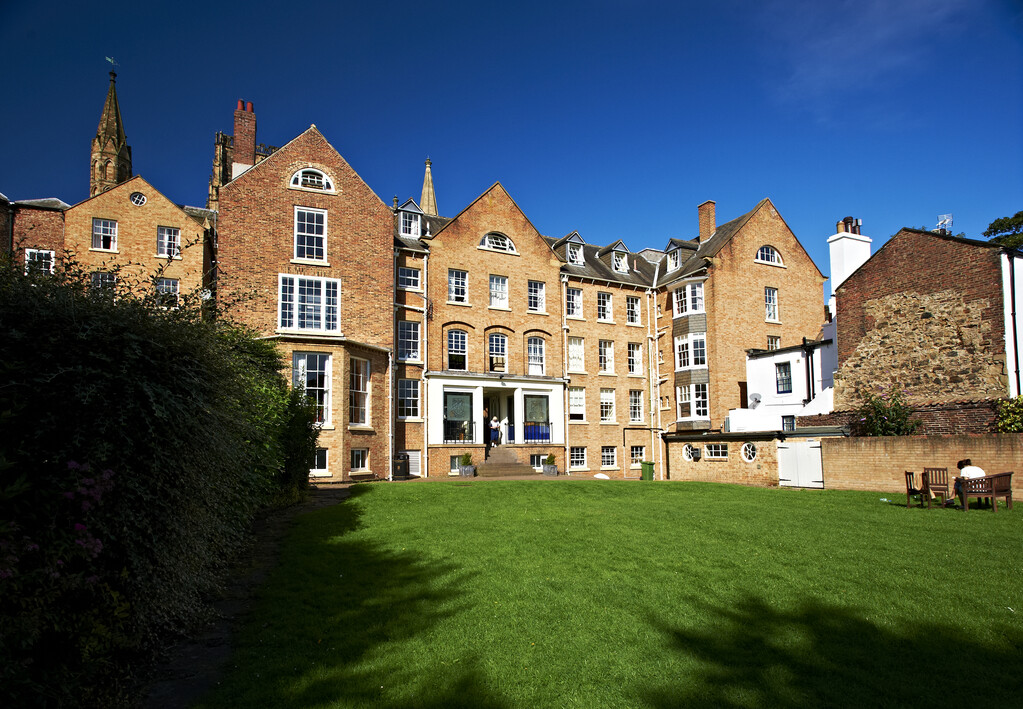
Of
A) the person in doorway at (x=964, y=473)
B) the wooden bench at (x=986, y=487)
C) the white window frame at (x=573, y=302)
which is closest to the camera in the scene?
the wooden bench at (x=986, y=487)

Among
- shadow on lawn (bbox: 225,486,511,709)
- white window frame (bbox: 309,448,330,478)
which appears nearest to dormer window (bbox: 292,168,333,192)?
white window frame (bbox: 309,448,330,478)

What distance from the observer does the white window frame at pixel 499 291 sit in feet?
111

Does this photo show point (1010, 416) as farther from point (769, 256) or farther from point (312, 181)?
point (312, 181)

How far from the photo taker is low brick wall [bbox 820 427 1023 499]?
1702 cm

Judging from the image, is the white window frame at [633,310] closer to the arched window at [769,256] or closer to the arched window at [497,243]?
the arched window at [769,256]

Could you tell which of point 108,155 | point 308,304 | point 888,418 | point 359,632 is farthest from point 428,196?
point 359,632

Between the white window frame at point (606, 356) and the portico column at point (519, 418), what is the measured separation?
616cm

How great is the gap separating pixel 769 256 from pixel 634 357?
1008 centimetres

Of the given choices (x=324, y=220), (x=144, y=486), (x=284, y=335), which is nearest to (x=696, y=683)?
(x=144, y=486)

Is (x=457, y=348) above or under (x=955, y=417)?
above

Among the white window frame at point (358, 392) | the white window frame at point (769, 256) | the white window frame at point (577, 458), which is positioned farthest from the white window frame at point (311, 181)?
the white window frame at point (769, 256)

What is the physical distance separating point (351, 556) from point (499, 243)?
2622 centimetres

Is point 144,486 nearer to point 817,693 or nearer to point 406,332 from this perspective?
point 817,693

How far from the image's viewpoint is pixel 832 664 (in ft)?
18.7
